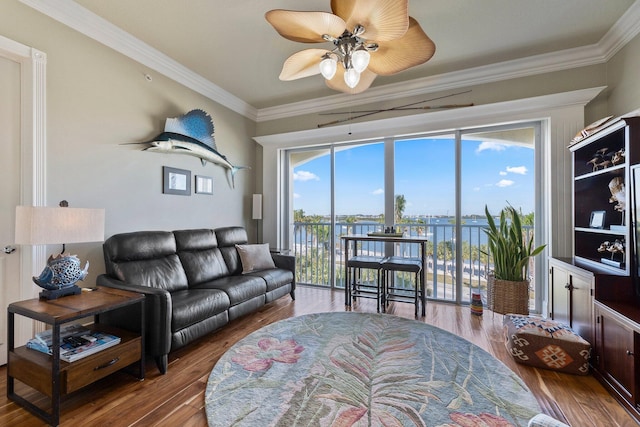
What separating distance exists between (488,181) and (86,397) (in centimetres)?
433

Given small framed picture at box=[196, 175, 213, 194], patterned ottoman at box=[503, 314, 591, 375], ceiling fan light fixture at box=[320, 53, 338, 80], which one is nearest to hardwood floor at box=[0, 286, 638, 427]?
patterned ottoman at box=[503, 314, 591, 375]

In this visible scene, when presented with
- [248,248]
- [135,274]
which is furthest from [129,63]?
[248,248]

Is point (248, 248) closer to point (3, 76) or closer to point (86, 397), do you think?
point (86, 397)

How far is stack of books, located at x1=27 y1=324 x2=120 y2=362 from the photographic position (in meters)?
1.62

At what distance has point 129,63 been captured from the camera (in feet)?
9.29

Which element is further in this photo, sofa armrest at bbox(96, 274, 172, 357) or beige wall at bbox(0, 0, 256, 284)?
beige wall at bbox(0, 0, 256, 284)

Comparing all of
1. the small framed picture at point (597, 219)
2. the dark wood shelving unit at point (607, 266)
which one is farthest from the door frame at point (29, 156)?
the small framed picture at point (597, 219)

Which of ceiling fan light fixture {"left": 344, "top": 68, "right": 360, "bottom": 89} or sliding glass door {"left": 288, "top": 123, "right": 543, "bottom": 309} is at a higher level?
ceiling fan light fixture {"left": 344, "top": 68, "right": 360, "bottom": 89}

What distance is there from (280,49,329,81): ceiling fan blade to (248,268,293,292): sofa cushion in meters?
2.18

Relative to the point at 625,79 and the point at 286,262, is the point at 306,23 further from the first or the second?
the point at 625,79

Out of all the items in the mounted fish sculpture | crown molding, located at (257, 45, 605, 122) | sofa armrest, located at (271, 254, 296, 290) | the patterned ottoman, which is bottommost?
the patterned ottoman

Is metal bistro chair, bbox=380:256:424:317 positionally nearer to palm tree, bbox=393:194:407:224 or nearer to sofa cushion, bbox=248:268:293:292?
palm tree, bbox=393:194:407:224

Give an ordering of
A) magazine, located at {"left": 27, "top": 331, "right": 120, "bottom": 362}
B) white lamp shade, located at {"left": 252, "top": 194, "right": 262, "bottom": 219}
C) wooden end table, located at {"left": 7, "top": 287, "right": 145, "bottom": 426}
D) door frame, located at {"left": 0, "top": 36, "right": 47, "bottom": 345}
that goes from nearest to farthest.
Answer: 1. wooden end table, located at {"left": 7, "top": 287, "right": 145, "bottom": 426}
2. magazine, located at {"left": 27, "top": 331, "right": 120, "bottom": 362}
3. door frame, located at {"left": 0, "top": 36, "right": 47, "bottom": 345}
4. white lamp shade, located at {"left": 252, "top": 194, "right": 262, "bottom": 219}

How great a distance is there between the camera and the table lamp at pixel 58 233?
1.63 metres
